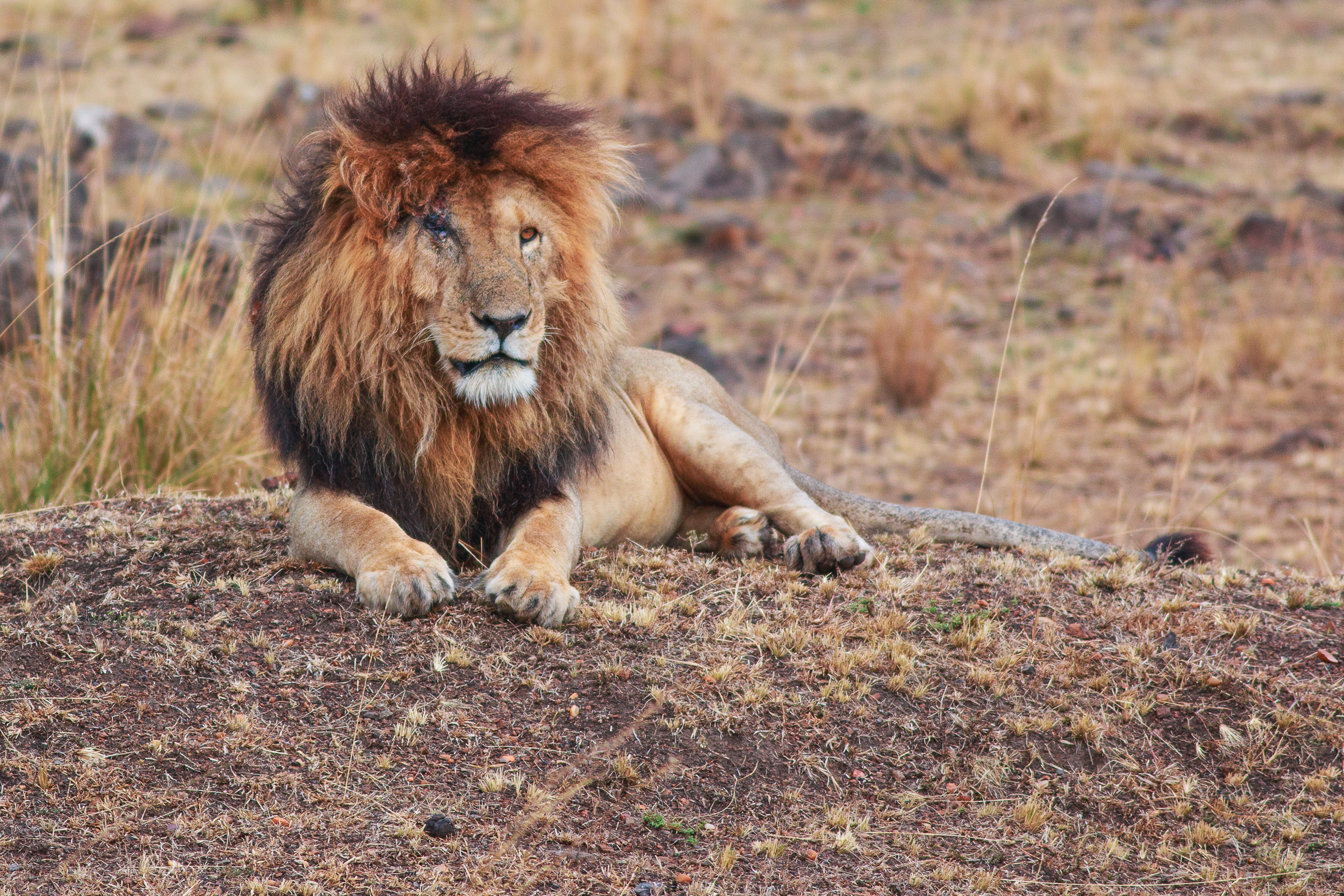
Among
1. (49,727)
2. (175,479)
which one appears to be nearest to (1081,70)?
(175,479)

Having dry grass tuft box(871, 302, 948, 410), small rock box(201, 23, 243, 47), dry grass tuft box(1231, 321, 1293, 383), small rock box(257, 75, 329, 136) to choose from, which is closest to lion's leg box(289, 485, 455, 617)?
dry grass tuft box(871, 302, 948, 410)

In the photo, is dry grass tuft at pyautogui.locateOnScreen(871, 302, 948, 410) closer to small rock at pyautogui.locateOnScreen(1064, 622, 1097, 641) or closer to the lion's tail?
the lion's tail

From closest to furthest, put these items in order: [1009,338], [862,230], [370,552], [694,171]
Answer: [370,552] < [1009,338] < [862,230] < [694,171]

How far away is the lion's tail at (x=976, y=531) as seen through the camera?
175 inches

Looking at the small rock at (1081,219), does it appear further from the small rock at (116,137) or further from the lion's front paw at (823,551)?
the lion's front paw at (823,551)

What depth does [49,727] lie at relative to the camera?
10.2ft

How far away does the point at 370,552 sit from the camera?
3.49 m

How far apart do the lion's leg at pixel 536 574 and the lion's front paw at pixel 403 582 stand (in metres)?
0.12

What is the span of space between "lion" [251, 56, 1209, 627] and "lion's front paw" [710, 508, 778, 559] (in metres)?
0.14

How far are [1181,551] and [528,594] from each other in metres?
2.13

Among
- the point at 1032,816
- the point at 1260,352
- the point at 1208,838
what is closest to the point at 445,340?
the point at 1032,816

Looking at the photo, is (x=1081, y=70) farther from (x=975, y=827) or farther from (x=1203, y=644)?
(x=975, y=827)

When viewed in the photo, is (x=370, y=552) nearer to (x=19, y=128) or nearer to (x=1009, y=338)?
(x=1009, y=338)

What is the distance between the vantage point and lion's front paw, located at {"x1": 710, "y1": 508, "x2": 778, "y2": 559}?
4.22 metres
